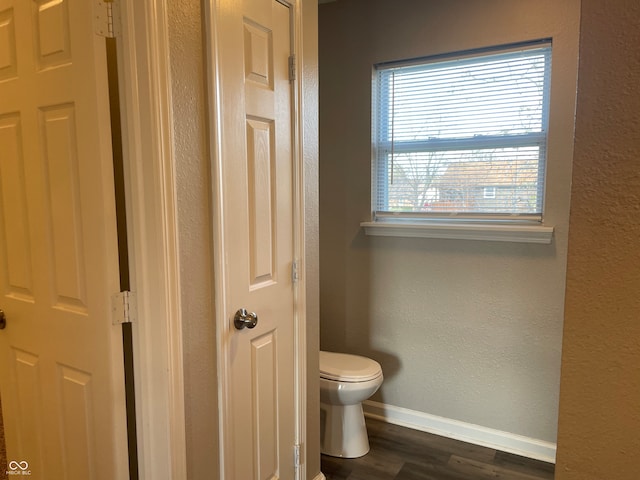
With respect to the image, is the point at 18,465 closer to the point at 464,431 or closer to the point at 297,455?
the point at 297,455

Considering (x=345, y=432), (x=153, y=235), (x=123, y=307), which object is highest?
(x=153, y=235)

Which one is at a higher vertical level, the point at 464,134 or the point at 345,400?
the point at 464,134

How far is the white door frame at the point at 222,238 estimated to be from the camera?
1430mm

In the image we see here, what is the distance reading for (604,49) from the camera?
23.9 inches

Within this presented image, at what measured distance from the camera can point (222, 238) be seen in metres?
1.50

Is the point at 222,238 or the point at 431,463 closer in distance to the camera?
the point at 222,238

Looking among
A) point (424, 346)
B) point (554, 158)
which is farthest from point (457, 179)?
point (424, 346)

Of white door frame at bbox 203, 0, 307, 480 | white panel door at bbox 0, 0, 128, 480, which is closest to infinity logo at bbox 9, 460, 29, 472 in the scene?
white panel door at bbox 0, 0, 128, 480

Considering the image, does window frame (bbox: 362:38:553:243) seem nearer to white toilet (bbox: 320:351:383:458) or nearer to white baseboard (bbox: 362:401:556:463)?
white toilet (bbox: 320:351:383:458)

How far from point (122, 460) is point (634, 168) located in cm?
151

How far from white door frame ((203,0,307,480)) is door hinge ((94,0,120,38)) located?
0.26 metres

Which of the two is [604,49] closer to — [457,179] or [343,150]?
[457,179]

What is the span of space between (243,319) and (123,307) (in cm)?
41

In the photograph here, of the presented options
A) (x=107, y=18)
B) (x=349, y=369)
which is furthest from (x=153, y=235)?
(x=349, y=369)
